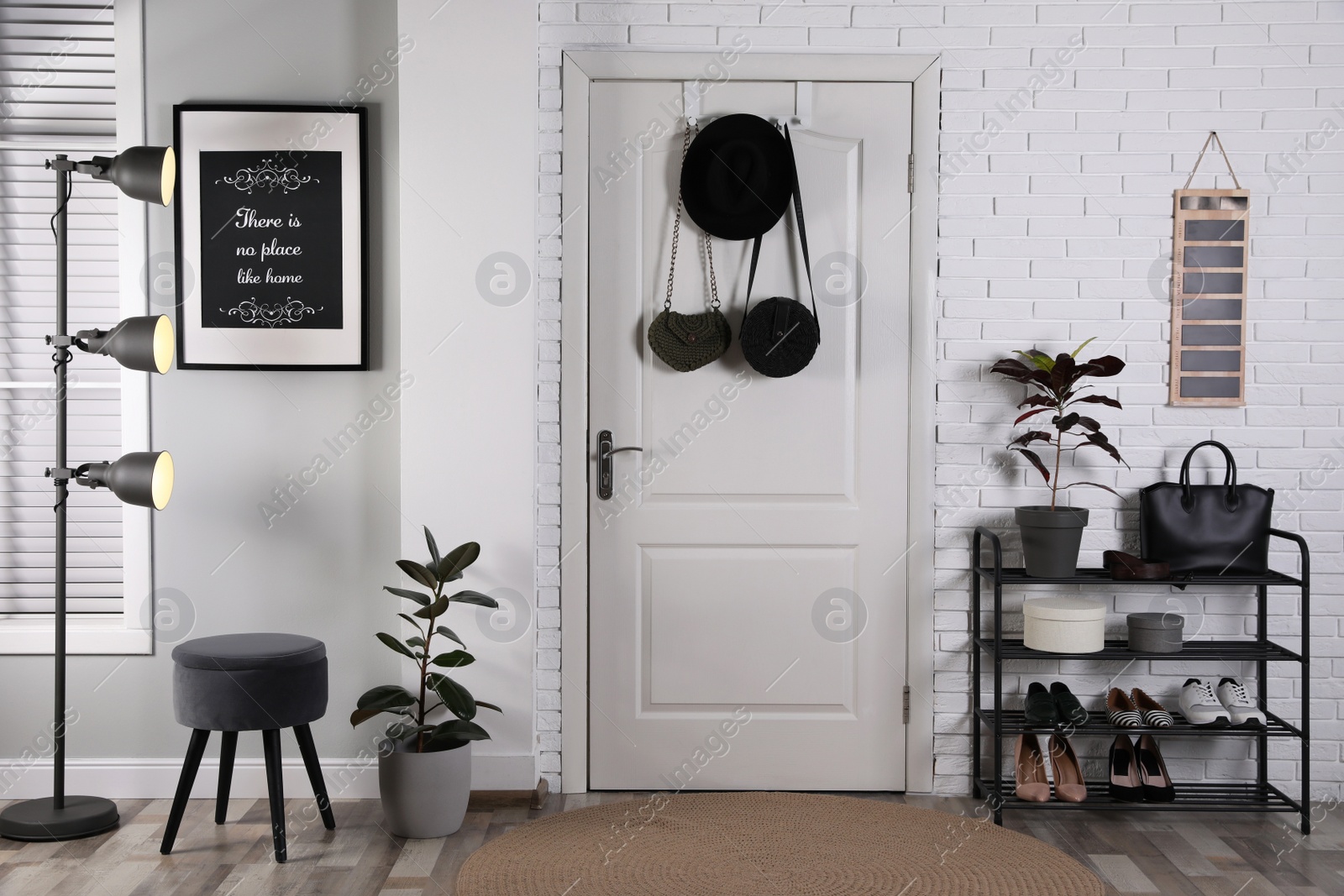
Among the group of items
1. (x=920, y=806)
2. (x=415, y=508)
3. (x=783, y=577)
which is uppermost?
(x=415, y=508)

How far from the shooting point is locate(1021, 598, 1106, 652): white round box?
2.63 meters

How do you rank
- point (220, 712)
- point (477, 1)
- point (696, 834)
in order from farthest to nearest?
point (477, 1) → point (696, 834) → point (220, 712)

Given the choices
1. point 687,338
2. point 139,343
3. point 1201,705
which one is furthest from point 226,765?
point 1201,705

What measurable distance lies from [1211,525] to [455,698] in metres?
2.11

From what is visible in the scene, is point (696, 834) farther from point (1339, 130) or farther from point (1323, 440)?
point (1339, 130)

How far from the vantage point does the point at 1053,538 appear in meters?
2.65

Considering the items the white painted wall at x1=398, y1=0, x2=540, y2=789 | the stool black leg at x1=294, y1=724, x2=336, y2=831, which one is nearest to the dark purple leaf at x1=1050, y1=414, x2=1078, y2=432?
the white painted wall at x1=398, y1=0, x2=540, y2=789

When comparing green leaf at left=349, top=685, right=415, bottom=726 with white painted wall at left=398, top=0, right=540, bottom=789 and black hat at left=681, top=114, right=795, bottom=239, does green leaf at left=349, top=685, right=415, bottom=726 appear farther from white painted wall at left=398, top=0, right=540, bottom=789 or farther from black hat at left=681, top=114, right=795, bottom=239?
black hat at left=681, top=114, right=795, bottom=239

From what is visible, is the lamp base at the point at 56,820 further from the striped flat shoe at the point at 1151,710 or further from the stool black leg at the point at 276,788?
the striped flat shoe at the point at 1151,710

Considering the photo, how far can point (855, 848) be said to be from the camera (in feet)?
8.16

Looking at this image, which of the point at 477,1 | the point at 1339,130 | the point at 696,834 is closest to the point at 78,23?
the point at 477,1

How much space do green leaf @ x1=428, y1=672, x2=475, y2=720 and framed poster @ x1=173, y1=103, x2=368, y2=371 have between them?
38.3 inches

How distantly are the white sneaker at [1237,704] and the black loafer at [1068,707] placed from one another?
0.38 metres

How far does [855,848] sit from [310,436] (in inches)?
75.3
